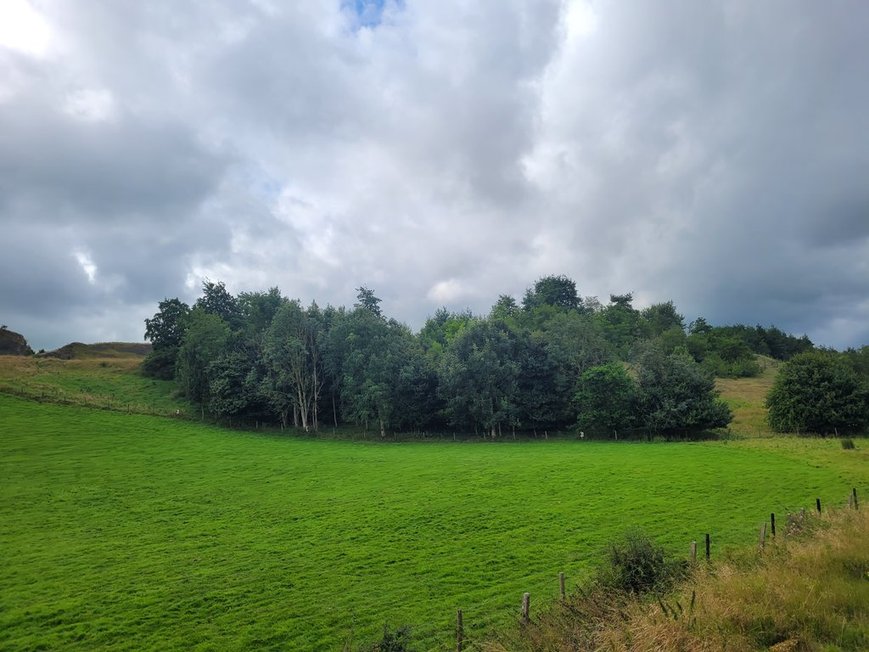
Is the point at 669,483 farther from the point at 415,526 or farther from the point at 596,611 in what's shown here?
the point at 596,611

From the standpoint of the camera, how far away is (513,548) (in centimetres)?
2203

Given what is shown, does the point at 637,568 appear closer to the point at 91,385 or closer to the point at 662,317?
the point at 91,385

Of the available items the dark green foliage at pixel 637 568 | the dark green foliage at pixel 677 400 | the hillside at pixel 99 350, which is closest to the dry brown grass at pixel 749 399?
the dark green foliage at pixel 677 400

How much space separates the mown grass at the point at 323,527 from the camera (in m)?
16.2

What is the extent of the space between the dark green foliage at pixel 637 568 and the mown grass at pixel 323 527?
3.08 metres

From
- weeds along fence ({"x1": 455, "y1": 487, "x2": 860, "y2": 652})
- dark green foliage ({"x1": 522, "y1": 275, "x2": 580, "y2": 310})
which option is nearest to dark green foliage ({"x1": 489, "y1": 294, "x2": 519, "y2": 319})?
dark green foliage ({"x1": 522, "y1": 275, "x2": 580, "y2": 310})

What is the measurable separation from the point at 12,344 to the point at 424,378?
351 ft

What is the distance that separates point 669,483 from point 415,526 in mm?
19429

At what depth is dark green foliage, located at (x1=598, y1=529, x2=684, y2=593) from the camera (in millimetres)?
14148

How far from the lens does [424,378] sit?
72.5 meters

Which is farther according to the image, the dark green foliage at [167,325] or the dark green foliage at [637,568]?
the dark green foliage at [167,325]

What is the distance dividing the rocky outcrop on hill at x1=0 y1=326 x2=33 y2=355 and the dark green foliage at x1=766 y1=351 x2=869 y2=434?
150654 mm

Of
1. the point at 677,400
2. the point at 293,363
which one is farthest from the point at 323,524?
the point at 677,400

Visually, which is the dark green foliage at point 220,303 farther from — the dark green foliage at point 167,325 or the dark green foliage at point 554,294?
the dark green foliage at point 554,294
